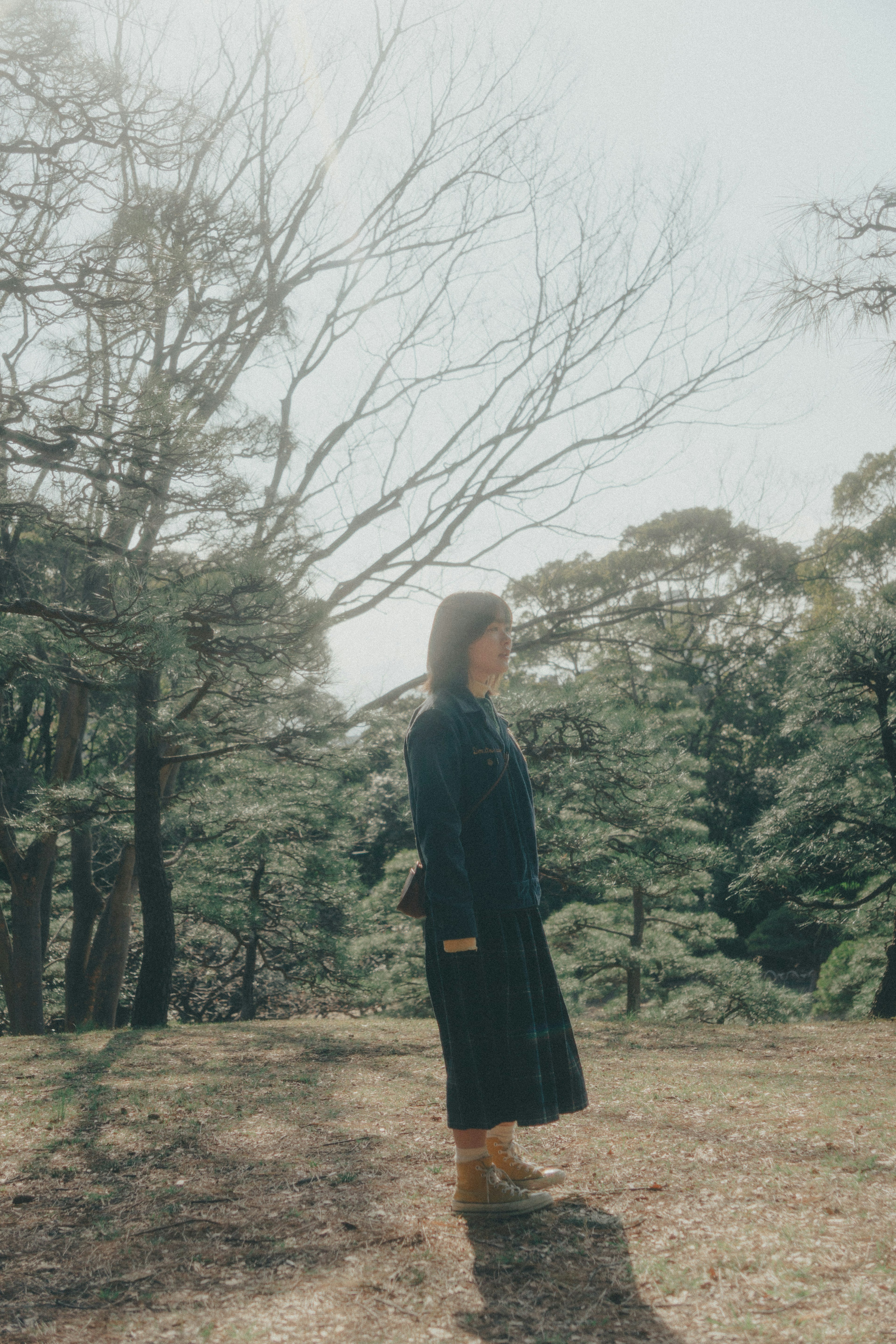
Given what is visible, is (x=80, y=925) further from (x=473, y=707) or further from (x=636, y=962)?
(x=473, y=707)

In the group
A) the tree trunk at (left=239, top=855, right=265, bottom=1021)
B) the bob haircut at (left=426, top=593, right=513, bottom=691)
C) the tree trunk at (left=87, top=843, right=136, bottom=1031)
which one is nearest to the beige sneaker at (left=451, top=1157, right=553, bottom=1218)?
the bob haircut at (left=426, top=593, right=513, bottom=691)

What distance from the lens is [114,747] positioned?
1321 cm

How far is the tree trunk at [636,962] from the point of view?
32.9ft

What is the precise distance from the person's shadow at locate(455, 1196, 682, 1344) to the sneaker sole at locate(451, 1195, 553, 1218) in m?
0.01

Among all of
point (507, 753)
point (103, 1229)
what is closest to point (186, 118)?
point (507, 753)

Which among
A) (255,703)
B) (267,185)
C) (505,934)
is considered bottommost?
(505,934)

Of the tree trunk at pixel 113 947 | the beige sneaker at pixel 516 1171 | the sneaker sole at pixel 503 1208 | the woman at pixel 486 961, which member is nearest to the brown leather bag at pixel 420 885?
the woman at pixel 486 961

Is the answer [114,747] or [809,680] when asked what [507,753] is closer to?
[809,680]

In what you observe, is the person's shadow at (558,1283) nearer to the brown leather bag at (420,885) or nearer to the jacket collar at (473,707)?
the brown leather bag at (420,885)

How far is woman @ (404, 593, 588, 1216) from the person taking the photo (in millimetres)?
2137

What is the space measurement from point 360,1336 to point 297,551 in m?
4.51

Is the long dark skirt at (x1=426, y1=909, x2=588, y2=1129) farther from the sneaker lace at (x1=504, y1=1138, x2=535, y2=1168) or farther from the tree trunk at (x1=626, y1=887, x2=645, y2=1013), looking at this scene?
the tree trunk at (x1=626, y1=887, x2=645, y2=1013)

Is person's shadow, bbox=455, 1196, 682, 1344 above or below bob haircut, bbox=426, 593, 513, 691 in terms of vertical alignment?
below

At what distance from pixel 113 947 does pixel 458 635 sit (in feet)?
26.0
